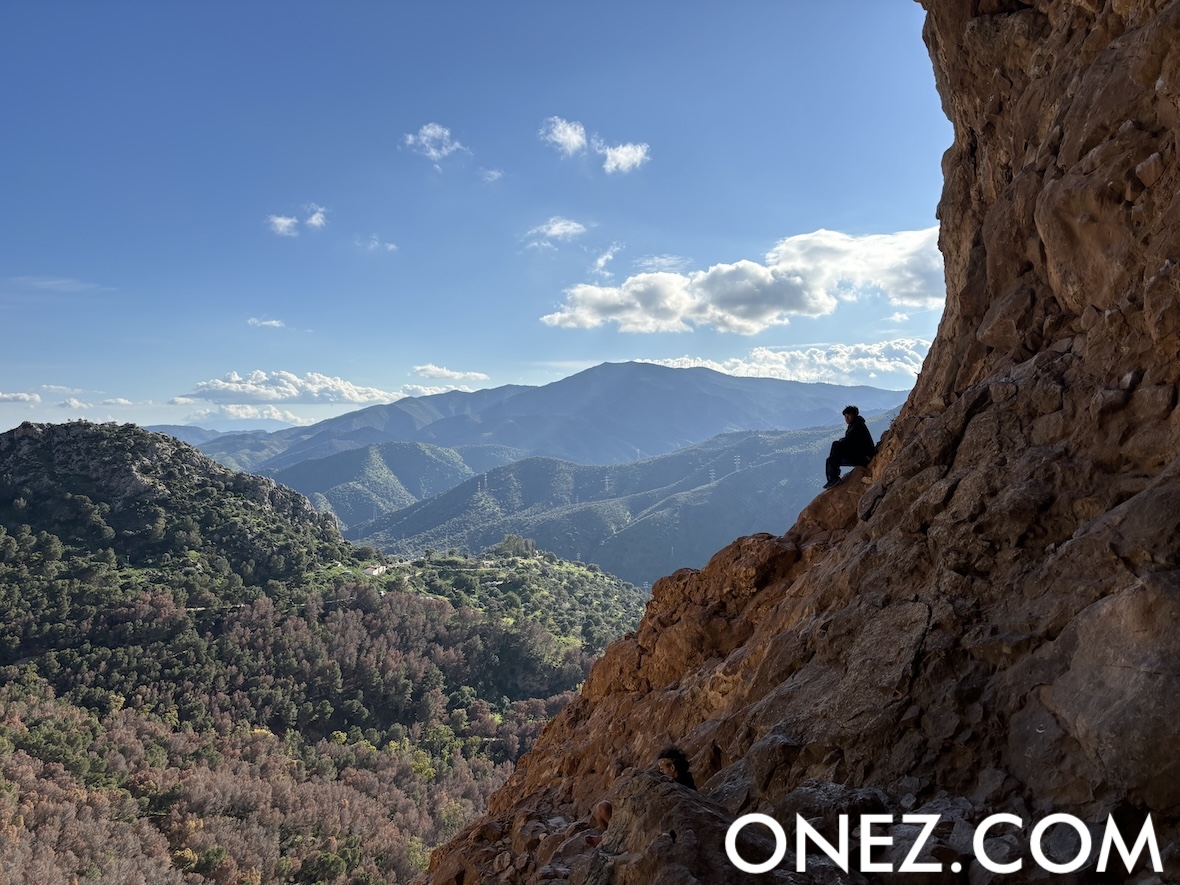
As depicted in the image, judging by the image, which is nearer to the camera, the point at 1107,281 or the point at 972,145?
the point at 1107,281

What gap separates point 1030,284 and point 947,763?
8486 mm

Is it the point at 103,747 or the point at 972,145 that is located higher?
the point at 972,145

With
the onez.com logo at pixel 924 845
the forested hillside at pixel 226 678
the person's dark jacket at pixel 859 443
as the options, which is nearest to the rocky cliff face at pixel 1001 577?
the onez.com logo at pixel 924 845

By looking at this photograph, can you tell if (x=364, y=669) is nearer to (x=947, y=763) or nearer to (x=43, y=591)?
(x=43, y=591)

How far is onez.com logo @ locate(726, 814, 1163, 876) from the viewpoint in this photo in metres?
5.91

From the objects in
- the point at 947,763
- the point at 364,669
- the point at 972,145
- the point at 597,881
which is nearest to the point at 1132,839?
the point at 947,763

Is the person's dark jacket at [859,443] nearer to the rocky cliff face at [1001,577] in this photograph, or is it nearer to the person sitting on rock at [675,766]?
the rocky cliff face at [1001,577]

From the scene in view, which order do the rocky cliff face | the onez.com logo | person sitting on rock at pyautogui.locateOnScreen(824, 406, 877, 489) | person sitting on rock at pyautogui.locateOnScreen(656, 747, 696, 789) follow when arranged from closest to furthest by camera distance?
the onez.com logo, the rocky cliff face, person sitting on rock at pyautogui.locateOnScreen(656, 747, 696, 789), person sitting on rock at pyautogui.locateOnScreen(824, 406, 877, 489)

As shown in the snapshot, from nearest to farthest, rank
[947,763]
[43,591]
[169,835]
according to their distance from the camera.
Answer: [947,763] < [169,835] < [43,591]

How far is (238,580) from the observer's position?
103438 millimetres

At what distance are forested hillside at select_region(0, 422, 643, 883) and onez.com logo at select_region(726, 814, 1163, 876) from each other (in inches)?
2316

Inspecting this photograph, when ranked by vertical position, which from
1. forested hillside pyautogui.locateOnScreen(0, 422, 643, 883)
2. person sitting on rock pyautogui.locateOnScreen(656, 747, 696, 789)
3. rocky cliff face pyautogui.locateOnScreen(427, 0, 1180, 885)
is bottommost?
forested hillside pyautogui.locateOnScreen(0, 422, 643, 883)

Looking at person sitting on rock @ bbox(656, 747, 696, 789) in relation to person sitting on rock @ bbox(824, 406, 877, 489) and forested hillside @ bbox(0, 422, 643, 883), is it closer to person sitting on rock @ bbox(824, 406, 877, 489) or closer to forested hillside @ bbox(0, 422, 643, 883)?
person sitting on rock @ bbox(824, 406, 877, 489)

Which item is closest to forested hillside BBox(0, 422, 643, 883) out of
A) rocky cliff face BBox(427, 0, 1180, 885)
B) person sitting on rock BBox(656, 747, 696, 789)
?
person sitting on rock BBox(656, 747, 696, 789)
